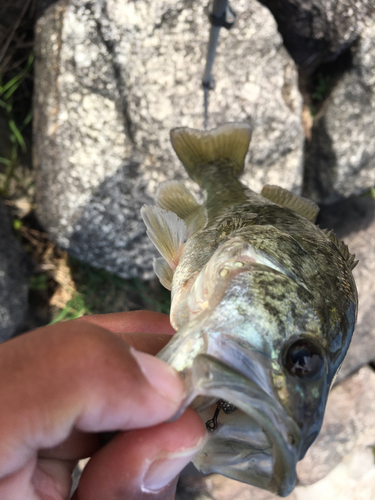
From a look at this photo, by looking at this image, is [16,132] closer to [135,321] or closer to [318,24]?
[135,321]

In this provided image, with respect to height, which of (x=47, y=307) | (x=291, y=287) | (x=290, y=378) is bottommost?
(x=47, y=307)

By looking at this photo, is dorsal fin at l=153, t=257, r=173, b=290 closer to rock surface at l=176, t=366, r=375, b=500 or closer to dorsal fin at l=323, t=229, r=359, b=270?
dorsal fin at l=323, t=229, r=359, b=270

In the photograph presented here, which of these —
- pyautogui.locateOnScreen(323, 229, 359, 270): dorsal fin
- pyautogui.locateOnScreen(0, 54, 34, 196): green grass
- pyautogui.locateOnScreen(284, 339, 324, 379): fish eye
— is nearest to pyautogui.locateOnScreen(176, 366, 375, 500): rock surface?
pyautogui.locateOnScreen(323, 229, 359, 270): dorsal fin

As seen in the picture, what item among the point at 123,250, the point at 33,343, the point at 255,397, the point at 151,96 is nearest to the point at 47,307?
the point at 123,250

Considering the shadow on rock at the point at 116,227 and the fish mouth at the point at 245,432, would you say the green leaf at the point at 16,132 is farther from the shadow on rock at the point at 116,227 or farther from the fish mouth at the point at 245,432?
the fish mouth at the point at 245,432

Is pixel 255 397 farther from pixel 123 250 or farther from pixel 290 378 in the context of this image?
pixel 123 250

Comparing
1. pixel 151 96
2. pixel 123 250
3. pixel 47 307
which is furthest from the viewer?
pixel 47 307

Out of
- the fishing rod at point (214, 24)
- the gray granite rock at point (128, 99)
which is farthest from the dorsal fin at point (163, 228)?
the fishing rod at point (214, 24)
